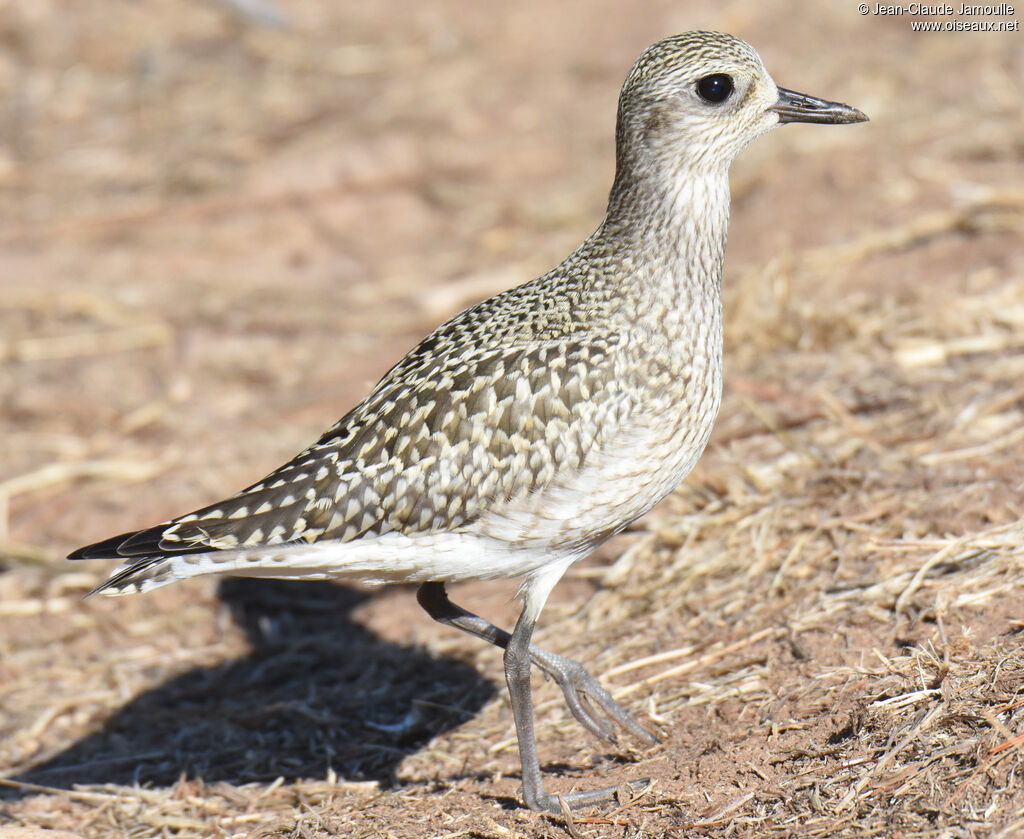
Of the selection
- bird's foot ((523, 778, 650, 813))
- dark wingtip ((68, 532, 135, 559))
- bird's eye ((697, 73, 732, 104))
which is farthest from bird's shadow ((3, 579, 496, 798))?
bird's eye ((697, 73, 732, 104))

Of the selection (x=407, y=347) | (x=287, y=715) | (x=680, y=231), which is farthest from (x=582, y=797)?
(x=407, y=347)

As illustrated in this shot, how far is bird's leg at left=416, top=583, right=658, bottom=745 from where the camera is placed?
15.9 feet

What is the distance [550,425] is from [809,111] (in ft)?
5.03

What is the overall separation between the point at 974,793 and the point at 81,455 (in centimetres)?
603

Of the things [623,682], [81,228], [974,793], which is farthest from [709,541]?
[81,228]

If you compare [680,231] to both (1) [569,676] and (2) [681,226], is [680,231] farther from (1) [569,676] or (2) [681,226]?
(1) [569,676]

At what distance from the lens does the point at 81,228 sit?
10.4 meters

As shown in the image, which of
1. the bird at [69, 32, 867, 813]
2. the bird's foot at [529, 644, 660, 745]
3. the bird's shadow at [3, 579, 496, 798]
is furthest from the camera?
the bird's shadow at [3, 579, 496, 798]

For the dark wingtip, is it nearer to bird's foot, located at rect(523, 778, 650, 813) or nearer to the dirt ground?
the dirt ground

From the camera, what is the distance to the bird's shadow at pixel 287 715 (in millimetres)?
5414

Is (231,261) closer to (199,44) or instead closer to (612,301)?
(199,44)

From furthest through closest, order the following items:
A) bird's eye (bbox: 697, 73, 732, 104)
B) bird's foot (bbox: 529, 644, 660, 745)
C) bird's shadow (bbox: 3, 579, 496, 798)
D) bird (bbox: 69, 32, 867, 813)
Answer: bird's shadow (bbox: 3, 579, 496, 798) < bird's foot (bbox: 529, 644, 660, 745) < bird's eye (bbox: 697, 73, 732, 104) < bird (bbox: 69, 32, 867, 813)

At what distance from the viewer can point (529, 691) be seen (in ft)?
15.4

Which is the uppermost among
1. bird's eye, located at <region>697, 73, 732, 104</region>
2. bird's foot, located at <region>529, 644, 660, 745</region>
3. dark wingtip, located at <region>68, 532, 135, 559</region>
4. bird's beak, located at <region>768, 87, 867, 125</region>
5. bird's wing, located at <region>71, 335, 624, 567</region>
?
bird's eye, located at <region>697, 73, 732, 104</region>
